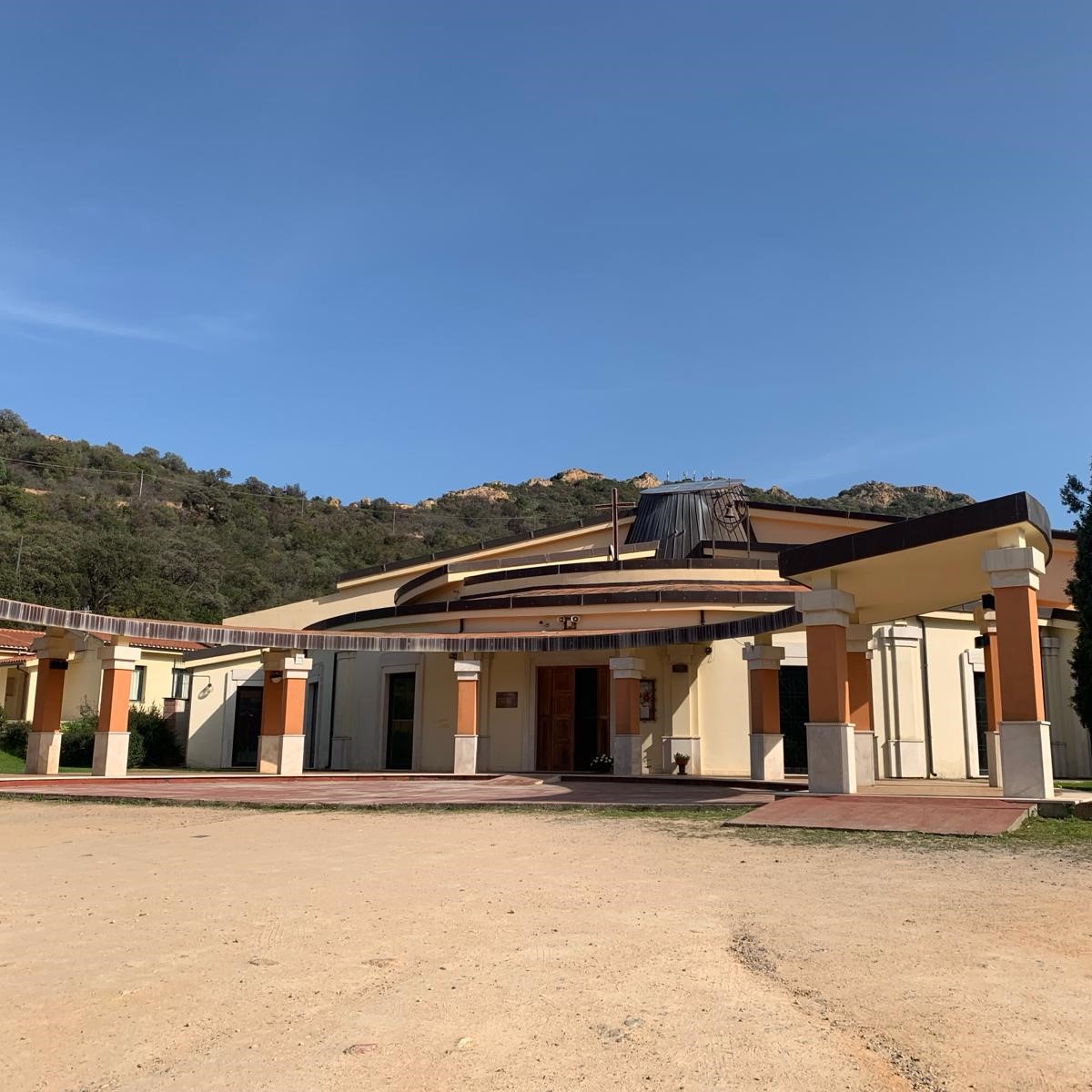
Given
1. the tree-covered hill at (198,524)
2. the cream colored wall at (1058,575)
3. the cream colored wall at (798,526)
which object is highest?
the tree-covered hill at (198,524)

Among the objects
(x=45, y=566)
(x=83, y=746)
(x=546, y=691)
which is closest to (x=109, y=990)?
(x=546, y=691)

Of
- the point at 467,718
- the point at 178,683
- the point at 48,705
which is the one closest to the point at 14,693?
the point at 178,683

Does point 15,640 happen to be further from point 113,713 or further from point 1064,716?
point 1064,716

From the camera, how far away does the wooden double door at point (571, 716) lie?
24234 mm

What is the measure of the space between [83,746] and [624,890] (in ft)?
80.6

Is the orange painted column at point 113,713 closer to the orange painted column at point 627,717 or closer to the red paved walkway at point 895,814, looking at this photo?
the orange painted column at point 627,717

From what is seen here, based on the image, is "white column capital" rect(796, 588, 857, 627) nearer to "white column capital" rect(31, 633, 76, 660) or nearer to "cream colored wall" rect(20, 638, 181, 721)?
"white column capital" rect(31, 633, 76, 660)

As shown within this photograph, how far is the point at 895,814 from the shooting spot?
11.7m

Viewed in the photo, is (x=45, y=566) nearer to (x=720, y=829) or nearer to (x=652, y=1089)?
(x=720, y=829)

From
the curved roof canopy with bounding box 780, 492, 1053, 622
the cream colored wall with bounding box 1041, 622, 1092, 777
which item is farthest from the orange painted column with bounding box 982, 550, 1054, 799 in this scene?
the cream colored wall with bounding box 1041, 622, 1092, 777

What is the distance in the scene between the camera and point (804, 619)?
1504cm

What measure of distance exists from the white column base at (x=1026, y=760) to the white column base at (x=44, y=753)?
19062 mm

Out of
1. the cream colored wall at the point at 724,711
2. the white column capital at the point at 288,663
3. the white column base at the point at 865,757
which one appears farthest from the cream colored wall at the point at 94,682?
the white column base at the point at 865,757

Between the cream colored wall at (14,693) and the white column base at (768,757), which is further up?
the cream colored wall at (14,693)
